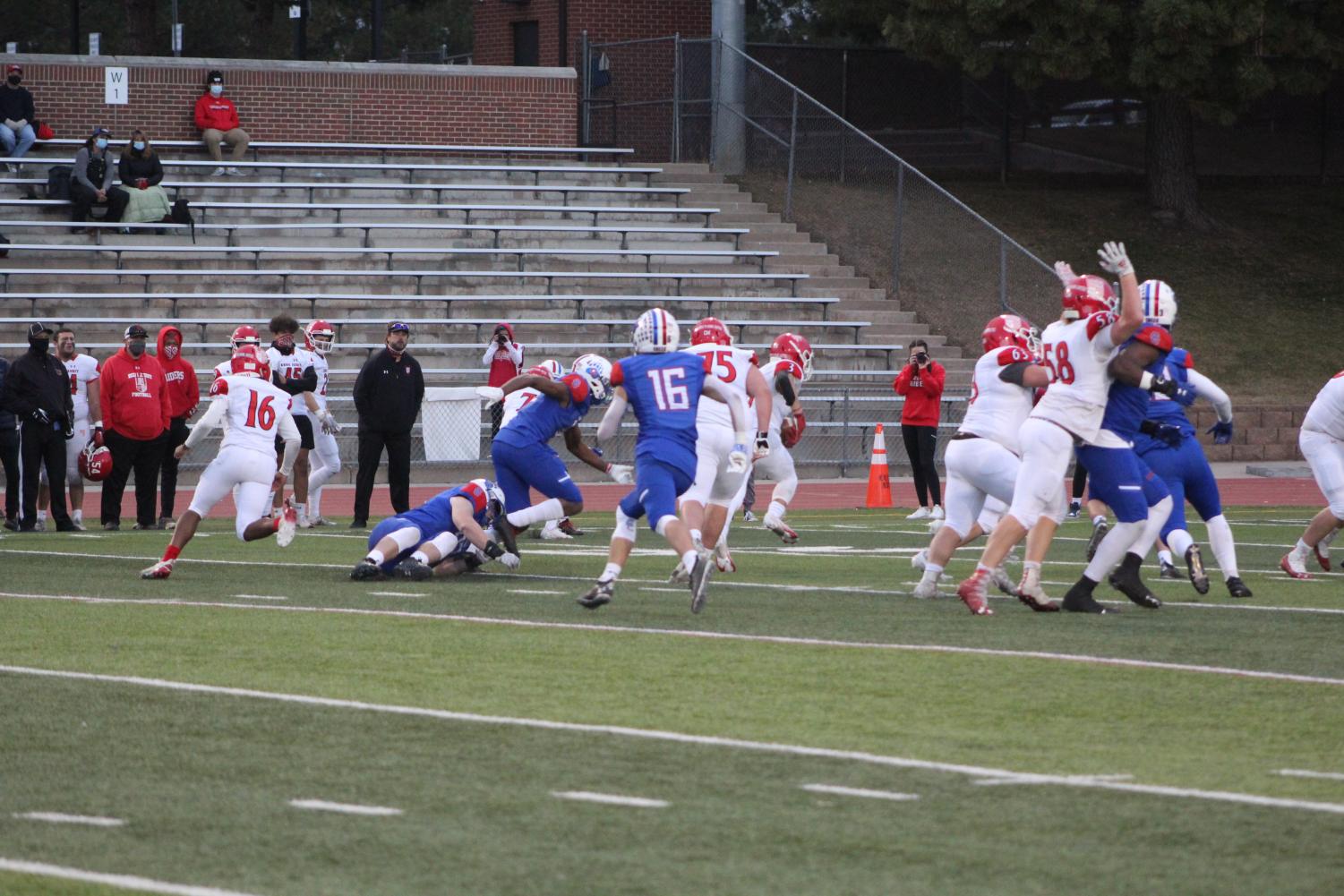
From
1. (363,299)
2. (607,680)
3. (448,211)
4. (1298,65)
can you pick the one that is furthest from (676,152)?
(607,680)

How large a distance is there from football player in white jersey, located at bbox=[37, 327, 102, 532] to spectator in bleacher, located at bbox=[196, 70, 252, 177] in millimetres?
11246

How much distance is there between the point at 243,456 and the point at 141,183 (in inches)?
619

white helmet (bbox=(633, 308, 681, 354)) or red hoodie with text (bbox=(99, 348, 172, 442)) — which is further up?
white helmet (bbox=(633, 308, 681, 354))

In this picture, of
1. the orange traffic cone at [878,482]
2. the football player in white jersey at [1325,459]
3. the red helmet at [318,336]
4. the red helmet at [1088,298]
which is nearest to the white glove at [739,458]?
the red helmet at [1088,298]

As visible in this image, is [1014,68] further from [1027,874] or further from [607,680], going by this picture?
[1027,874]

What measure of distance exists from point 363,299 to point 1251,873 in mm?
22604

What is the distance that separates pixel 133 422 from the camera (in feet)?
58.9

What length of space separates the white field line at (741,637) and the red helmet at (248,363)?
1966mm

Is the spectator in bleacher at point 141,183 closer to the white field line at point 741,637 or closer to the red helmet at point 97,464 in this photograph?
the red helmet at point 97,464

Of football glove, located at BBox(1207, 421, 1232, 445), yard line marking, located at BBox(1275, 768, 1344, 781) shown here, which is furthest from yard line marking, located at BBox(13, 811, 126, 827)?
football glove, located at BBox(1207, 421, 1232, 445)

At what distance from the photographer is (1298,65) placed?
1254 inches

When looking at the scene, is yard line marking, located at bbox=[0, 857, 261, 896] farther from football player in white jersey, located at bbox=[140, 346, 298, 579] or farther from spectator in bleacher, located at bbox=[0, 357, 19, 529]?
spectator in bleacher, located at bbox=[0, 357, 19, 529]

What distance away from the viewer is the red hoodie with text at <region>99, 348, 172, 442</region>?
17.9 m

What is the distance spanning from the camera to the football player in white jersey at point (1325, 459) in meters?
13.2
